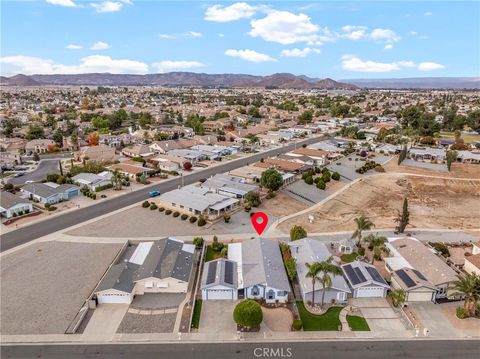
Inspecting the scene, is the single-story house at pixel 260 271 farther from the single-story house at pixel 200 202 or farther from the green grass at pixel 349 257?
the single-story house at pixel 200 202

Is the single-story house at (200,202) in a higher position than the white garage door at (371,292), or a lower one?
higher

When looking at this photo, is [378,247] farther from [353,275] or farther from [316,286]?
[316,286]

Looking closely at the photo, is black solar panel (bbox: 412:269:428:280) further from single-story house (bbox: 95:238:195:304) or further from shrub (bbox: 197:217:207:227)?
shrub (bbox: 197:217:207:227)

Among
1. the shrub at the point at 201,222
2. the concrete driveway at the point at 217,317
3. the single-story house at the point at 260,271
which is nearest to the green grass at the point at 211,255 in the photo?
the single-story house at the point at 260,271

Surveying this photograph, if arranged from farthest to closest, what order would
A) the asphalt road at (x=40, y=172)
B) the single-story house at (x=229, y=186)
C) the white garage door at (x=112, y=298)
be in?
the asphalt road at (x=40, y=172) → the single-story house at (x=229, y=186) → the white garage door at (x=112, y=298)

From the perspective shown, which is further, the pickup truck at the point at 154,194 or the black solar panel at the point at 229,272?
the pickup truck at the point at 154,194

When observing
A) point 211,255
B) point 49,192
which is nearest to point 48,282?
point 211,255
